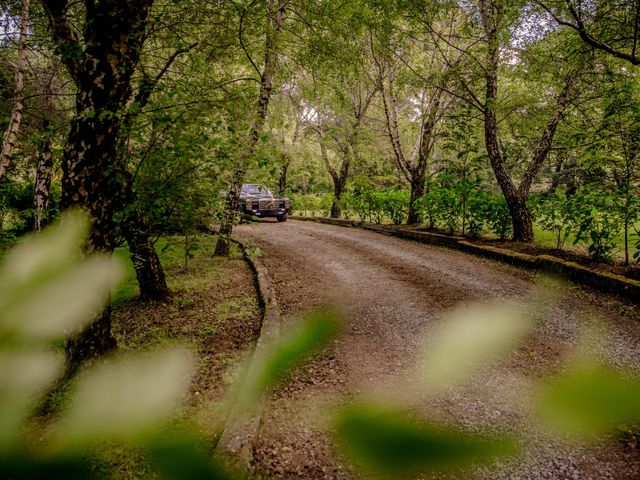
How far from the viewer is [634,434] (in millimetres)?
2355

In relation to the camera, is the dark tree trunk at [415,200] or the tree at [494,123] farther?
the dark tree trunk at [415,200]

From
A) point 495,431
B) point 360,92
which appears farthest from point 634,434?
point 360,92

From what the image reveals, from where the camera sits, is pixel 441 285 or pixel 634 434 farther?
pixel 441 285

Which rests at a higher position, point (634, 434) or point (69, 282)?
point (69, 282)

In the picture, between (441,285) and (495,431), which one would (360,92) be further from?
(495,431)

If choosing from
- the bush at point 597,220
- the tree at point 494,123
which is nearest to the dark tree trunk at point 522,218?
the tree at point 494,123

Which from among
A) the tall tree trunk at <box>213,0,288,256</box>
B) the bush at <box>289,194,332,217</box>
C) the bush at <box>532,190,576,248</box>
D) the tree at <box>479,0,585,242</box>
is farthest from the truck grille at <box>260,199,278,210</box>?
the bush at <box>532,190,576,248</box>

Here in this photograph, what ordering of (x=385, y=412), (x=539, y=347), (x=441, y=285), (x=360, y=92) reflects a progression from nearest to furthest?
(x=385, y=412) → (x=539, y=347) → (x=441, y=285) → (x=360, y=92)

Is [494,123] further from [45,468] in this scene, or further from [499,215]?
[45,468]

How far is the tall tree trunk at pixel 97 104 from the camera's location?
2863mm

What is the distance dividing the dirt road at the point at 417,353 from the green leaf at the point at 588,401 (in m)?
0.14

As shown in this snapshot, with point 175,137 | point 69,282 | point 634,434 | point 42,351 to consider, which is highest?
point 175,137

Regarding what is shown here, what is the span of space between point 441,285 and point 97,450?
5.12 metres

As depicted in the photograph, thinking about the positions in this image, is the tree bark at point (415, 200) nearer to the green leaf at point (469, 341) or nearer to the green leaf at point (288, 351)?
the green leaf at point (469, 341)
